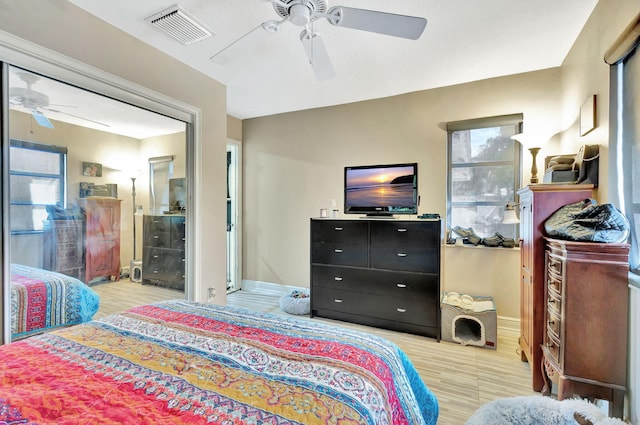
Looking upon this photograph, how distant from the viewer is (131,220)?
252 cm

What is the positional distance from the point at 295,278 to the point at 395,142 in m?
2.30

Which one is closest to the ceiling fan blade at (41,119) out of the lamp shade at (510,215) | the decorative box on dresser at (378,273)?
the decorative box on dresser at (378,273)

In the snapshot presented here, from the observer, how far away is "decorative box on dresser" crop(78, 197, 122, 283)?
220cm

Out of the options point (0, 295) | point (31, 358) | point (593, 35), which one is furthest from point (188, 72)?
point (593, 35)

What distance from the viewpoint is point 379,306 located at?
3.02 m

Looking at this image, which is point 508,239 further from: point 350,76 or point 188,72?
point 188,72

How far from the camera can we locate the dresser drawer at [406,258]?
9.13 feet

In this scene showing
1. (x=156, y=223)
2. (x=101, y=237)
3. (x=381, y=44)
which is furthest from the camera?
(x=156, y=223)

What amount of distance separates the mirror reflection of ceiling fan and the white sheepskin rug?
3.18 meters

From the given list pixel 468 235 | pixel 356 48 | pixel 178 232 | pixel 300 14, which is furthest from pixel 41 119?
pixel 468 235

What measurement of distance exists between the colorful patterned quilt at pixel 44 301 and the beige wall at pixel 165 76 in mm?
929

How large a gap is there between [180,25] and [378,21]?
1540 mm

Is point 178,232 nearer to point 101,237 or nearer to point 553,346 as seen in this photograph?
point 101,237

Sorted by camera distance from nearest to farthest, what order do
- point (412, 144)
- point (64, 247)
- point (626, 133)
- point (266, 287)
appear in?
point (626, 133)
point (64, 247)
point (412, 144)
point (266, 287)
